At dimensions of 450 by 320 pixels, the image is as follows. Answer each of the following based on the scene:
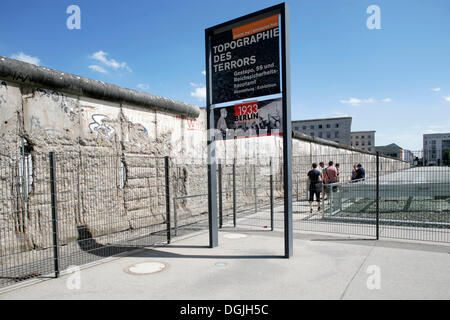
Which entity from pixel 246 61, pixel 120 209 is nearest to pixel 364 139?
pixel 246 61

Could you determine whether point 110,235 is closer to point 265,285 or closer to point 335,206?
point 265,285

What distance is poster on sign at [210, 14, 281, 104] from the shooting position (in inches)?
207

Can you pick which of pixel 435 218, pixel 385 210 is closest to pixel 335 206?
pixel 385 210

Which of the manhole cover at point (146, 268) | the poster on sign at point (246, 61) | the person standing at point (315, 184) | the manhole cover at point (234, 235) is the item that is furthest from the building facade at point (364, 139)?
the manhole cover at point (146, 268)

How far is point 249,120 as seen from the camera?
18.2ft

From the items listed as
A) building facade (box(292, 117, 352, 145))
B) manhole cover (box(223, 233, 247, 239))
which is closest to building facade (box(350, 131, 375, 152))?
building facade (box(292, 117, 352, 145))

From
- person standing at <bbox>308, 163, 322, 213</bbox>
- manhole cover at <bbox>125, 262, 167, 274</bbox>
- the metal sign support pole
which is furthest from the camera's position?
person standing at <bbox>308, 163, 322, 213</bbox>

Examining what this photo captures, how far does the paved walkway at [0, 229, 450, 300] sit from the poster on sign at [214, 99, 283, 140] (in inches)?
87.3

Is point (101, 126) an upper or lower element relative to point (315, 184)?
upper

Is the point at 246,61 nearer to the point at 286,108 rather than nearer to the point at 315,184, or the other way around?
the point at 286,108

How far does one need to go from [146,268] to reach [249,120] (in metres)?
3.08

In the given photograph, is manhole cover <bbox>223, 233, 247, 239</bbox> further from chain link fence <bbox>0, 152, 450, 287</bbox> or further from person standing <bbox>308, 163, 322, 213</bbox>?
person standing <bbox>308, 163, 322, 213</bbox>

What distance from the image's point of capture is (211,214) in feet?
19.8

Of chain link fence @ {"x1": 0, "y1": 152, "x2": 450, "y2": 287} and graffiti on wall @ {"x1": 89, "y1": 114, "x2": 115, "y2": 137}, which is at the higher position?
graffiti on wall @ {"x1": 89, "y1": 114, "x2": 115, "y2": 137}
